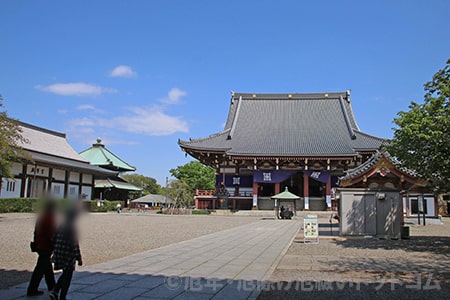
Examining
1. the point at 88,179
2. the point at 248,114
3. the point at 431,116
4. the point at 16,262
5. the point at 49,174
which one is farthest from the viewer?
the point at 248,114

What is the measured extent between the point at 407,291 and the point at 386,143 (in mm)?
8899

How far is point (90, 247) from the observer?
1039cm

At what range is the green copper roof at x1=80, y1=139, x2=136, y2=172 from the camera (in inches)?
1855

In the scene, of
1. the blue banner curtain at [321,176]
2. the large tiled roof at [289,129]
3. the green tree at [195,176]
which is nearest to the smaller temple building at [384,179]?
the large tiled roof at [289,129]

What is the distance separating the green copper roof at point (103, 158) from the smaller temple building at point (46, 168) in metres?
5.77

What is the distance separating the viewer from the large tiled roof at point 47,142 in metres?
35.3

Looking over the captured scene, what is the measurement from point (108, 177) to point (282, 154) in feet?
68.7

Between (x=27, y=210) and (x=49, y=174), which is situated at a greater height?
(x=49, y=174)

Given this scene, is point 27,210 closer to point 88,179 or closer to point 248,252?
point 88,179

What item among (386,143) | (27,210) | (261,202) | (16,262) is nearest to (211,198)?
(261,202)

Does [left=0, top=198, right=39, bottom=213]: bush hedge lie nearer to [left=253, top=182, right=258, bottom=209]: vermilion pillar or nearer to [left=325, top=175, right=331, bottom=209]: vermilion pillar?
[left=253, top=182, right=258, bottom=209]: vermilion pillar

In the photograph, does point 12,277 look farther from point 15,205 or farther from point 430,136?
point 15,205

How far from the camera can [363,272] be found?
7.23 m

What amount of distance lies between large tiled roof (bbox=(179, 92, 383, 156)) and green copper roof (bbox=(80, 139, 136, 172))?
1556 centimetres
